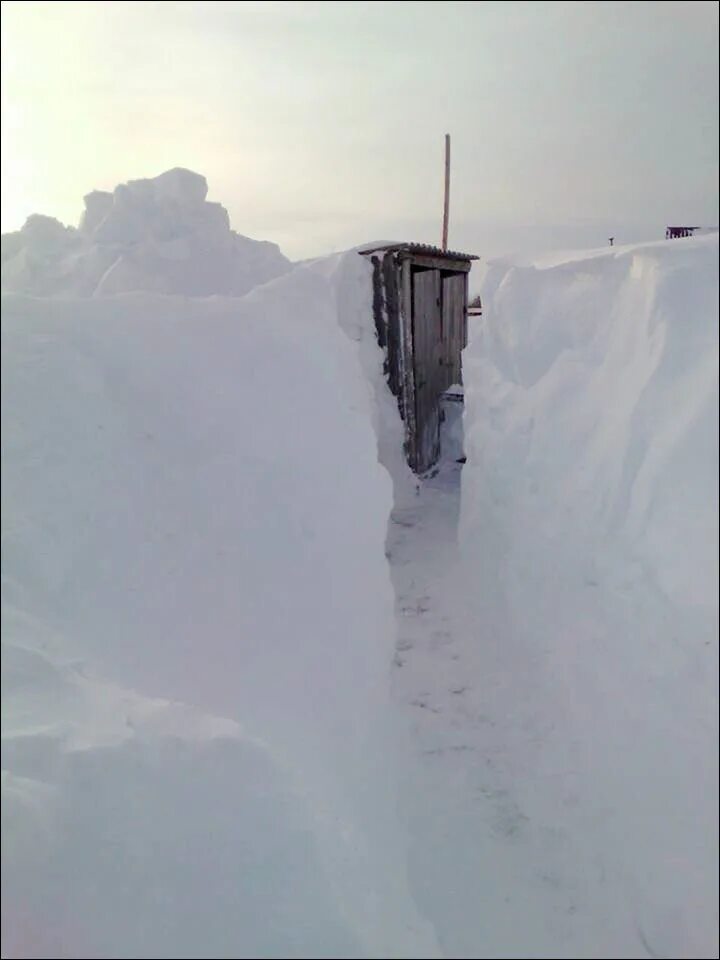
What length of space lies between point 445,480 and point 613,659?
5389 millimetres

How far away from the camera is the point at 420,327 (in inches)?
376

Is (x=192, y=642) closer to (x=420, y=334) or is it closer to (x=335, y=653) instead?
(x=335, y=653)

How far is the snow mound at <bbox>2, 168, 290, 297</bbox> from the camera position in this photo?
8.25m

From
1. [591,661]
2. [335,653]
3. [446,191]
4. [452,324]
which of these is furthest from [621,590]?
[446,191]

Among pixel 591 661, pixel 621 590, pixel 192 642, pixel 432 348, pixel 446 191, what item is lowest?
pixel 591 661

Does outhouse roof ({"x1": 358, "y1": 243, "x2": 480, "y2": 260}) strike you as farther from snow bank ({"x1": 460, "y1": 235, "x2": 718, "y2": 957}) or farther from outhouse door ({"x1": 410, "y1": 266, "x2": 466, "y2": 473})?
snow bank ({"x1": 460, "y1": 235, "x2": 718, "y2": 957})

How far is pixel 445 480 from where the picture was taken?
30.9ft

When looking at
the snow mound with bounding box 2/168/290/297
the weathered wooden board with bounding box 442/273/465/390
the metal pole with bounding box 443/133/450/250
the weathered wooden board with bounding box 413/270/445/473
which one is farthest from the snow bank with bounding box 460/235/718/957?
the metal pole with bounding box 443/133/450/250

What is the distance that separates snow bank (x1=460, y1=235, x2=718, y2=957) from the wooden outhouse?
3.31 m

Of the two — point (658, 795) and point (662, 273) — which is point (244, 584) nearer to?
point (658, 795)

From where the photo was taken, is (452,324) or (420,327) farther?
(452,324)

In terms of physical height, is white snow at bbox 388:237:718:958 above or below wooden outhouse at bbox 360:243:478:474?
below

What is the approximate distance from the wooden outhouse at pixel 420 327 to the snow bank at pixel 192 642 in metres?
3.09

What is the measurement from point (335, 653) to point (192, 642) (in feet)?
3.08
